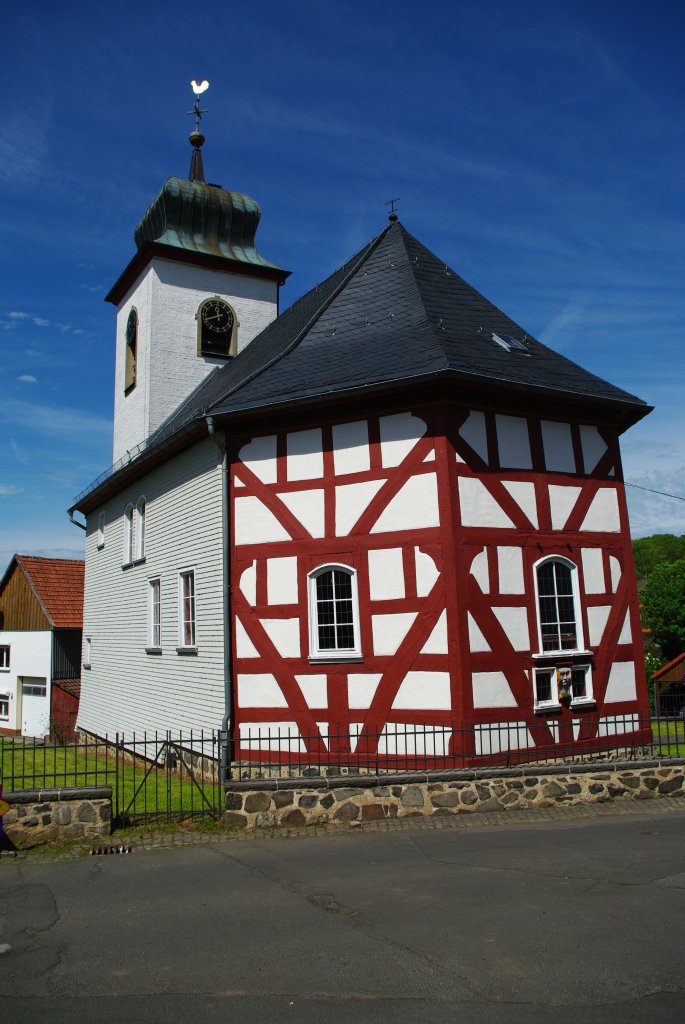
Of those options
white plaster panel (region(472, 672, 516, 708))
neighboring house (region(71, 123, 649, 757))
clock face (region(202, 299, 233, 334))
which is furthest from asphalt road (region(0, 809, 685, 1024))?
clock face (region(202, 299, 233, 334))

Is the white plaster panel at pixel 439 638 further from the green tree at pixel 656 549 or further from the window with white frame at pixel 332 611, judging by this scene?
the green tree at pixel 656 549

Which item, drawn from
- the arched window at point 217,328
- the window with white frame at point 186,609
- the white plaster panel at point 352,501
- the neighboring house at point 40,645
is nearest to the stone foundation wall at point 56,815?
the white plaster panel at point 352,501

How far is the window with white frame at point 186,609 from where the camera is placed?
15.3 metres

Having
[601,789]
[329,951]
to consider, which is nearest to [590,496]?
[601,789]

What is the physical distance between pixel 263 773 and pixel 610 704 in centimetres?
577

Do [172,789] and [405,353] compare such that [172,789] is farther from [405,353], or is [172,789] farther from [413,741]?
[405,353]

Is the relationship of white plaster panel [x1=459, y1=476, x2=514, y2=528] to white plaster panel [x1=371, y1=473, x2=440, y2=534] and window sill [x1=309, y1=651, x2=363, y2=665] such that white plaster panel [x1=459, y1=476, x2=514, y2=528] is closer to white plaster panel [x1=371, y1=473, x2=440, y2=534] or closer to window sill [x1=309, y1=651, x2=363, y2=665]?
white plaster panel [x1=371, y1=473, x2=440, y2=534]

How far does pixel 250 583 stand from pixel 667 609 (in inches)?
1117

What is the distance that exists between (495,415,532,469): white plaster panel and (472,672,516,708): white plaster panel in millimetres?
3351

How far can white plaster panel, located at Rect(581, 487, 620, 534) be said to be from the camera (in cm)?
1355

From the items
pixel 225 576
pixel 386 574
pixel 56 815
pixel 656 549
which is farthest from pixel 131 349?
pixel 656 549

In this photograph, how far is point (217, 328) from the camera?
23.1 meters

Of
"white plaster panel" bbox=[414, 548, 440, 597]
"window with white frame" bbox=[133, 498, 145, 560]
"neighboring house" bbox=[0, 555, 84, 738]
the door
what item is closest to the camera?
"white plaster panel" bbox=[414, 548, 440, 597]

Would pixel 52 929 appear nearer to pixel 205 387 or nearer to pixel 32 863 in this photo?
pixel 32 863
